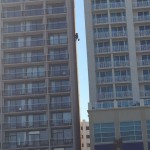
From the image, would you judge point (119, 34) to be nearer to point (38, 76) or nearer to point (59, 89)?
point (59, 89)

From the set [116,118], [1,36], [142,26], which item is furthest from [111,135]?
[1,36]

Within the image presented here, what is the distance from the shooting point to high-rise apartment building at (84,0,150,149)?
63.2 meters

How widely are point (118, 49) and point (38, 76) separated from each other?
13.8m

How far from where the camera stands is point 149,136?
5638 centimetres

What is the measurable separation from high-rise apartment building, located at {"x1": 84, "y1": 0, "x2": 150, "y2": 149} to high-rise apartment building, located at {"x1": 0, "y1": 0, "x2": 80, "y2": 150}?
5.76 m

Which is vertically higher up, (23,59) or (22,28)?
(22,28)

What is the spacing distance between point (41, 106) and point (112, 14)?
18.3 metres

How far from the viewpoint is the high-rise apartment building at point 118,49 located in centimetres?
6316

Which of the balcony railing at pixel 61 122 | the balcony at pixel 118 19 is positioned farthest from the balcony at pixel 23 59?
the balcony at pixel 118 19

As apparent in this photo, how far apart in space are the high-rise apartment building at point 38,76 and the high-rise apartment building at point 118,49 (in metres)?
5.76

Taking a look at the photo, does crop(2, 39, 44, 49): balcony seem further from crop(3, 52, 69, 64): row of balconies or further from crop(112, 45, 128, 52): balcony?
crop(112, 45, 128, 52): balcony

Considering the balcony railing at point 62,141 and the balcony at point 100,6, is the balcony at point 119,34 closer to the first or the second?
the balcony at point 100,6

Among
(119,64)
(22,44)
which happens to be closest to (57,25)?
(22,44)

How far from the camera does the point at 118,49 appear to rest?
214 ft
